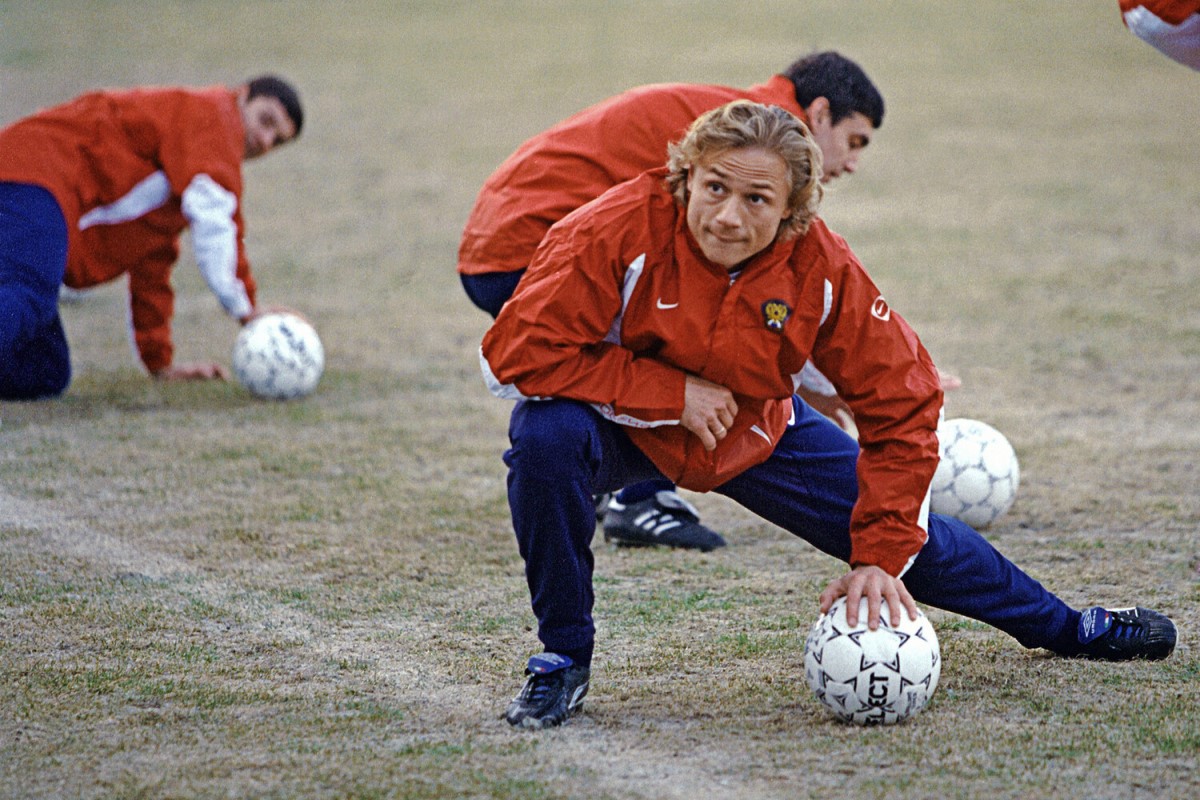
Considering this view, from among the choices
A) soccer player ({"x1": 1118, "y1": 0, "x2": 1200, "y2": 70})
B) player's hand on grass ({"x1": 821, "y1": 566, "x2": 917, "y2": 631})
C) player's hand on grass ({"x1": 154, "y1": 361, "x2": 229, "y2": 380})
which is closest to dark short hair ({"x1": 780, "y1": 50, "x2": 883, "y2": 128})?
soccer player ({"x1": 1118, "y1": 0, "x2": 1200, "y2": 70})

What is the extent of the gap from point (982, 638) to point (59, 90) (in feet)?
60.7

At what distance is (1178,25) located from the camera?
5254 mm

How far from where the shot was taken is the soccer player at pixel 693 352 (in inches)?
145

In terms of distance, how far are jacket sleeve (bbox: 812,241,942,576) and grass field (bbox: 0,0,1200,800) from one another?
535 mm

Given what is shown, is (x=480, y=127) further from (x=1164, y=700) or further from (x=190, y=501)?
(x=1164, y=700)

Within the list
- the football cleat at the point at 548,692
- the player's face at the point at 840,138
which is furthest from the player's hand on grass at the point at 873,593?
the player's face at the point at 840,138

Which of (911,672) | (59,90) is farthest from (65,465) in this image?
(59,90)

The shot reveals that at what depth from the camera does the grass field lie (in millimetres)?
3660

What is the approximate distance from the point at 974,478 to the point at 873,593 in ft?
7.10

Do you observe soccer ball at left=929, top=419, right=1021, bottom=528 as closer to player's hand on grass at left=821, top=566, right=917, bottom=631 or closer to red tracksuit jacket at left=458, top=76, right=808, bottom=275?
red tracksuit jacket at left=458, top=76, right=808, bottom=275

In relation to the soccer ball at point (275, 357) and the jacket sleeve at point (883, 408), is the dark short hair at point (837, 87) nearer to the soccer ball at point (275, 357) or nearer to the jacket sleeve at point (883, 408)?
the jacket sleeve at point (883, 408)

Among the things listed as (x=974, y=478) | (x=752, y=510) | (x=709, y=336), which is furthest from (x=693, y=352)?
(x=974, y=478)

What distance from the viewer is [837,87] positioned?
18.2 ft

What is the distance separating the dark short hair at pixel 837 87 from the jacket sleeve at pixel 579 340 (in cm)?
212
